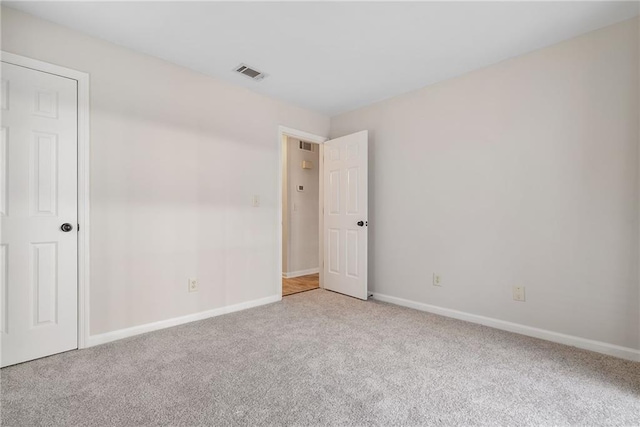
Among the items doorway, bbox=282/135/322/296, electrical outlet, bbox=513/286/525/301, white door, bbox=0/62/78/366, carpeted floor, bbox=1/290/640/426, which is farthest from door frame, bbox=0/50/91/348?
electrical outlet, bbox=513/286/525/301

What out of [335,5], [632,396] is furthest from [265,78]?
[632,396]

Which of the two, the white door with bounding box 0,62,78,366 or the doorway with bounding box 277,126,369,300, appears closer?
the white door with bounding box 0,62,78,366

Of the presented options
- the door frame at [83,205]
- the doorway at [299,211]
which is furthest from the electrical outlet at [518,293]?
the door frame at [83,205]

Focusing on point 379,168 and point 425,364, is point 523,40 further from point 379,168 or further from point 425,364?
point 425,364

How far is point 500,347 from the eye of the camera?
2.22m

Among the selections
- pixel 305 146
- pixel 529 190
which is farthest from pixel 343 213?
pixel 529 190

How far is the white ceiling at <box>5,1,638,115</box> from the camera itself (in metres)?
1.94

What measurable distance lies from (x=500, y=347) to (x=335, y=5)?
268 centimetres

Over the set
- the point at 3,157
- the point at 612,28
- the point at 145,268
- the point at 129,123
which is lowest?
the point at 145,268

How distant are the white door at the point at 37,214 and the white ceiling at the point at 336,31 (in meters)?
0.57

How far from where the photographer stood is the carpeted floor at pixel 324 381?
4.77 ft

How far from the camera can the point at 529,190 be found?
2.46m

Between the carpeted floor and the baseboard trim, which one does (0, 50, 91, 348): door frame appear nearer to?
the baseboard trim

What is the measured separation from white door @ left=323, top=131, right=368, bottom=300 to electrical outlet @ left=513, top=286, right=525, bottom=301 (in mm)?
1477
